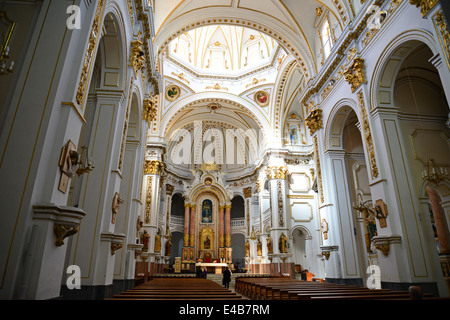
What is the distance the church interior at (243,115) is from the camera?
3744mm

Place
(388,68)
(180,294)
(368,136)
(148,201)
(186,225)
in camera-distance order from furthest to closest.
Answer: (186,225) < (148,201) < (368,136) < (388,68) < (180,294)

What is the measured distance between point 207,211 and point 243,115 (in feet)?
35.3

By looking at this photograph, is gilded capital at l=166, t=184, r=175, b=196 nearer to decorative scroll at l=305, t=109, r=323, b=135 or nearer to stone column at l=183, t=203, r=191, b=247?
stone column at l=183, t=203, r=191, b=247

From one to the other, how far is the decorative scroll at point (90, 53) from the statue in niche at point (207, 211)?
24.0 m

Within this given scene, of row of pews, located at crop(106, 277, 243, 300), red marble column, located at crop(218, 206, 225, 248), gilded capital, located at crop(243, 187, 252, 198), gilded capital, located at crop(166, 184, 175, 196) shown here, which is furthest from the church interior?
gilded capital, located at crop(166, 184, 175, 196)

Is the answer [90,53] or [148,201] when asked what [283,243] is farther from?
[90,53]

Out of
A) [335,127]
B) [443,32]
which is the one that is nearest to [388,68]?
[443,32]

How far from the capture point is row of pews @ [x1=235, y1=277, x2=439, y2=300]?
4805 millimetres

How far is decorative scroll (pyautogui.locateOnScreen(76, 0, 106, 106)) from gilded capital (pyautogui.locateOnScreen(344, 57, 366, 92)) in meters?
7.09

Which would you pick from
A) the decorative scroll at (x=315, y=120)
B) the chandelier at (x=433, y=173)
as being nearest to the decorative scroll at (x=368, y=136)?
the chandelier at (x=433, y=173)

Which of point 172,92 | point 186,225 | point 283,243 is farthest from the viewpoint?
point 186,225

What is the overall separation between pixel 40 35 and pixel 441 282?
928cm

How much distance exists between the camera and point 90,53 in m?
4.74
